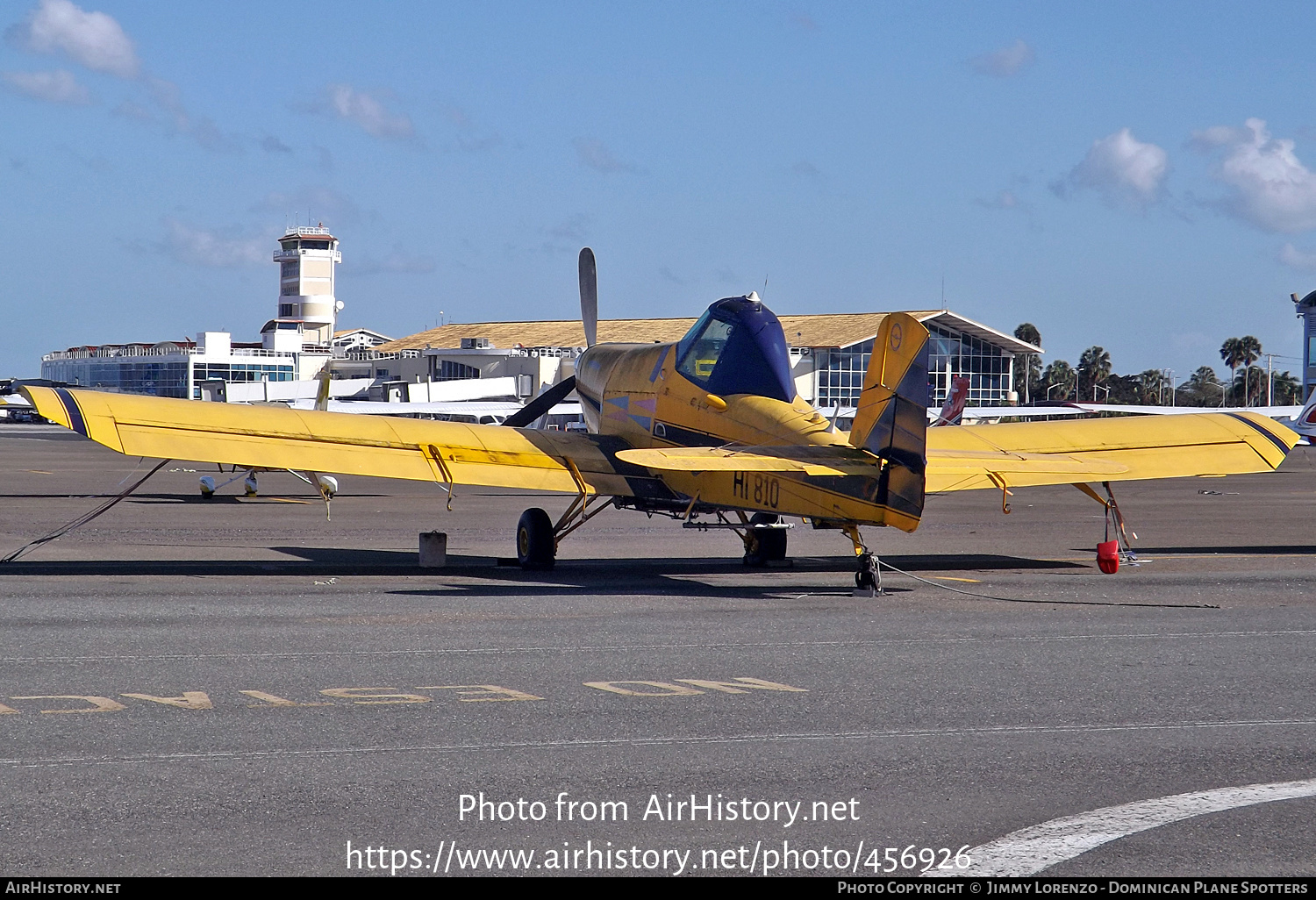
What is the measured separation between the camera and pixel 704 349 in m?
17.7

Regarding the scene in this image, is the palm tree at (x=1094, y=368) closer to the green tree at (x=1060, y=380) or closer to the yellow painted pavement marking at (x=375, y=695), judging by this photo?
the green tree at (x=1060, y=380)

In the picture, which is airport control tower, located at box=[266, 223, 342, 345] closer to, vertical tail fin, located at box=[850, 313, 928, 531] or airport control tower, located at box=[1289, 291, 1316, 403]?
airport control tower, located at box=[1289, 291, 1316, 403]

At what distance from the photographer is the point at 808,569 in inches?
723

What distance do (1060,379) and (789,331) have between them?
193 feet

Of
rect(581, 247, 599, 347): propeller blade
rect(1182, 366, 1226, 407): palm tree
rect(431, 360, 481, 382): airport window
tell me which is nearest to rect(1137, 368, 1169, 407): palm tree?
rect(1182, 366, 1226, 407): palm tree

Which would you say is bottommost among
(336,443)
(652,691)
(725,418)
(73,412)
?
(652,691)

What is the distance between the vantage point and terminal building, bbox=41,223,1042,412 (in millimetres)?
99438

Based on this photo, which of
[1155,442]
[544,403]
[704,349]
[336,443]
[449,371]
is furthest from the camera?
[449,371]

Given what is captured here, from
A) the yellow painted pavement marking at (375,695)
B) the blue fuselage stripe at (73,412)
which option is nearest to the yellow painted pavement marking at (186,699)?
the yellow painted pavement marking at (375,695)

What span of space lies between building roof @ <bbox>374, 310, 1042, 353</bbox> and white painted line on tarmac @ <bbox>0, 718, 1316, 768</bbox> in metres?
81.0

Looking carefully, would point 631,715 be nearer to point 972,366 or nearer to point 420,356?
point 972,366

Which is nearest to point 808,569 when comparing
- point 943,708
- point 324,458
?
point 324,458

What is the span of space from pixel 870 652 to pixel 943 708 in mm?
2283

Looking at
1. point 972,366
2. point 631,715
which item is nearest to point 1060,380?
point 972,366
